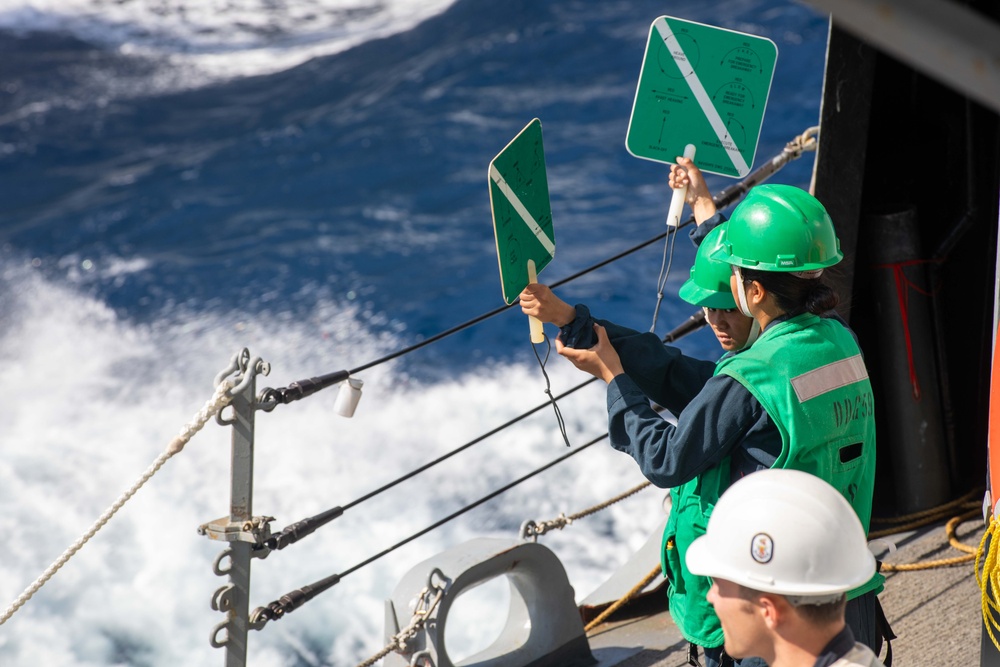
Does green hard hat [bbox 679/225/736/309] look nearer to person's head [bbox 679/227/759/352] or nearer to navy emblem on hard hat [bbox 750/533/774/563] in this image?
person's head [bbox 679/227/759/352]

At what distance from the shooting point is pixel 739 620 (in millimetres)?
1380

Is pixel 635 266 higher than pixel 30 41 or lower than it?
lower

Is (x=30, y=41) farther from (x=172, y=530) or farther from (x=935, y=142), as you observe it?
(x=935, y=142)

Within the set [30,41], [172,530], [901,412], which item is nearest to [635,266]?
[172,530]

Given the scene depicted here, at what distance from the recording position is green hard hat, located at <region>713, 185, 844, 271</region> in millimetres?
1774

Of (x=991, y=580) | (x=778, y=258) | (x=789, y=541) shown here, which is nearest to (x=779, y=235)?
(x=778, y=258)

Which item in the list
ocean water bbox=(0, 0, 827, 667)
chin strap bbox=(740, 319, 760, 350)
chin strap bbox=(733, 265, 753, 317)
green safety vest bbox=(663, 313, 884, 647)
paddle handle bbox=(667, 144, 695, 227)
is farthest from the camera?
ocean water bbox=(0, 0, 827, 667)

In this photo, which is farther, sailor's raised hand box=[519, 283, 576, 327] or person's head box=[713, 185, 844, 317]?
sailor's raised hand box=[519, 283, 576, 327]

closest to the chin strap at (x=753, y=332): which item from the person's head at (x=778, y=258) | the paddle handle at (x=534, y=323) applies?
the person's head at (x=778, y=258)

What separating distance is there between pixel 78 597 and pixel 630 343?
4.93 metres

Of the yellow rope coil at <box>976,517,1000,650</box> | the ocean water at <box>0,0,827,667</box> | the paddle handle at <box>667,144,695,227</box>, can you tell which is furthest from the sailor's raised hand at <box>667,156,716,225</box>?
the ocean water at <box>0,0,827,667</box>

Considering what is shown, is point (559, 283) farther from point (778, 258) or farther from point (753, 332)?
point (778, 258)

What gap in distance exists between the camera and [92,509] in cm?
717

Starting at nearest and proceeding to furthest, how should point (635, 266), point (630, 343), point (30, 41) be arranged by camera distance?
point (630, 343)
point (635, 266)
point (30, 41)
